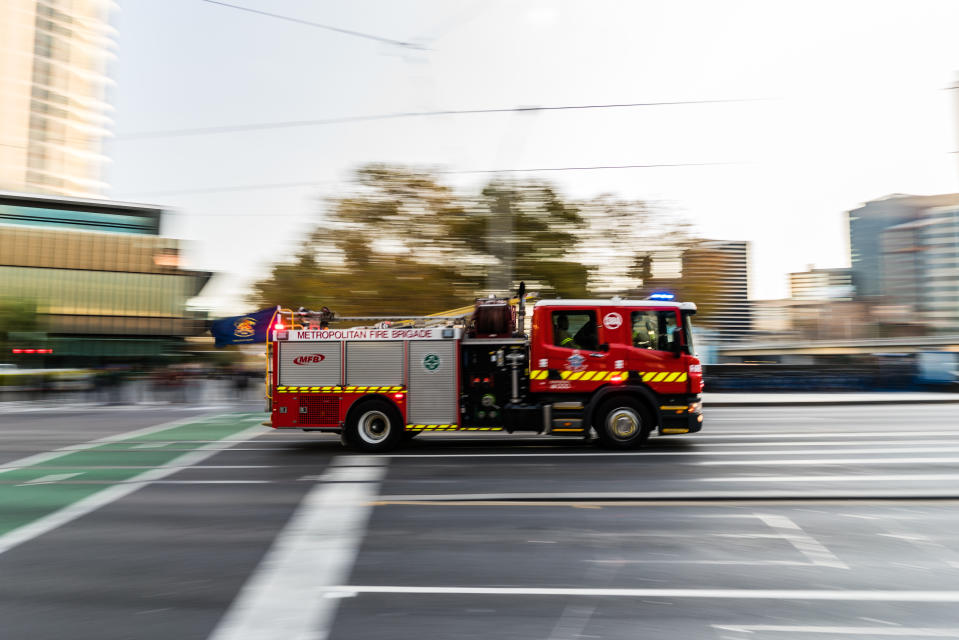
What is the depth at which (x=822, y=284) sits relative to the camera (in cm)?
15250

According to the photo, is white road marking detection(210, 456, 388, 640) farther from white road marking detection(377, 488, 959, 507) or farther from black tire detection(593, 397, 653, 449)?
black tire detection(593, 397, 653, 449)

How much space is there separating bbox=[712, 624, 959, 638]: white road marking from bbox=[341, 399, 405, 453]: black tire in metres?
7.57

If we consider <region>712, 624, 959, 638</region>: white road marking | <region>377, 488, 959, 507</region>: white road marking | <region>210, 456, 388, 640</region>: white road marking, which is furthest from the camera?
<region>377, 488, 959, 507</region>: white road marking

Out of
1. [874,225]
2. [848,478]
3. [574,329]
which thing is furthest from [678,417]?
[874,225]

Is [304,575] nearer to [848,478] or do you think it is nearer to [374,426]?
[374,426]

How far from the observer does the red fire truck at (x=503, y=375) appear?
1070cm

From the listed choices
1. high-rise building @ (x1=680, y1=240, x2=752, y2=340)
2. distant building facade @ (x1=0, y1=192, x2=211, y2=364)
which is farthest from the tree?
Answer: distant building facade @ (x1=0, y1=192, x2=211, y2=364)

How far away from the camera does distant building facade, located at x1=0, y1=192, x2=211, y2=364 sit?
213 feet

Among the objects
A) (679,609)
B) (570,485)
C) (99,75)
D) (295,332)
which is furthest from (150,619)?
(99,75)

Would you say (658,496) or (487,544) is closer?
(487,544)

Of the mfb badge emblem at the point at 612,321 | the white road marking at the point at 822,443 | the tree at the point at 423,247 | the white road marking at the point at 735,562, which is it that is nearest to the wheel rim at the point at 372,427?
the mfb badge emblem at the point at 612,321

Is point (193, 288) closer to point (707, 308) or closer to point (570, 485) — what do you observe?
point (707, 308)

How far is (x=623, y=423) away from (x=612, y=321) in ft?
5.60

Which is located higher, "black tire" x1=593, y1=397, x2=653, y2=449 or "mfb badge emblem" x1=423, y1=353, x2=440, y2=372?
"mfb badge emblem" x1=423, y1=353, x2=440, y2=372
